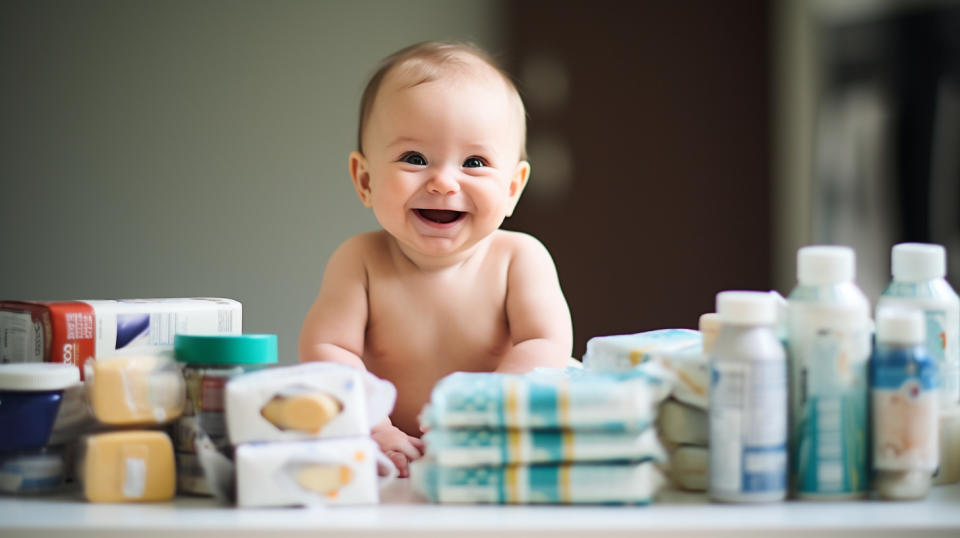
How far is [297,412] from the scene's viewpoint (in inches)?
25.6

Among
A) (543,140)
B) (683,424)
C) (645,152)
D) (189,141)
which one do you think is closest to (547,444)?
(683,424)

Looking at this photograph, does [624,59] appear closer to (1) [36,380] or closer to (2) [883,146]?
(2) [883,146]

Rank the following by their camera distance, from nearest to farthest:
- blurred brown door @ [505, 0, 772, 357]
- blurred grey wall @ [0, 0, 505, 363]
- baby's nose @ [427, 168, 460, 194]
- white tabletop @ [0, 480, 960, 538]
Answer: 1. white tabletop @ [0, 480, 960, 538]
2. baby's nose @ [427, 168, 460, 194]
3. blurred grey wall @ [0, 0, 505, 363]
4. blurred brown door @ [505, 0, 772, 357]

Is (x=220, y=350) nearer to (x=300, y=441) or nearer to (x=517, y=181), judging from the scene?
(x=300, y=441)

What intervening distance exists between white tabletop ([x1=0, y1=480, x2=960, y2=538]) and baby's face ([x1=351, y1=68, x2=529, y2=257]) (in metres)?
0.38

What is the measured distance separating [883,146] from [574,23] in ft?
3.26

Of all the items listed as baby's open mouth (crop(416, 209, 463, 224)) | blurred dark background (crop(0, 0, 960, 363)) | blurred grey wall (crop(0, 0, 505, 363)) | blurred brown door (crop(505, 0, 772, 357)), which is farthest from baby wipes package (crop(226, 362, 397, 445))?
blurred brown door (crop(505, 0, 772, 357))

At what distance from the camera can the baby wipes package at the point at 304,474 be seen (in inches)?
25.3

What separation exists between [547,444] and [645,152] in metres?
2.44

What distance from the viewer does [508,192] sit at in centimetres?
103

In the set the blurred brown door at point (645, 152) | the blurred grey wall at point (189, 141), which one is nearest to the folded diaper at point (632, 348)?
the blurred grey wall at point (189, 141)

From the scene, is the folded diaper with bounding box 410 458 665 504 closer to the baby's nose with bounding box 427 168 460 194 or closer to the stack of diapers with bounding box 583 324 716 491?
the stack of diapers with bounding box 583 324 716 491

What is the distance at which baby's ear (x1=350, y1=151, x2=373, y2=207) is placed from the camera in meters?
1.06

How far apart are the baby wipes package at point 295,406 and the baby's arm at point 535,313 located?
0.35m
